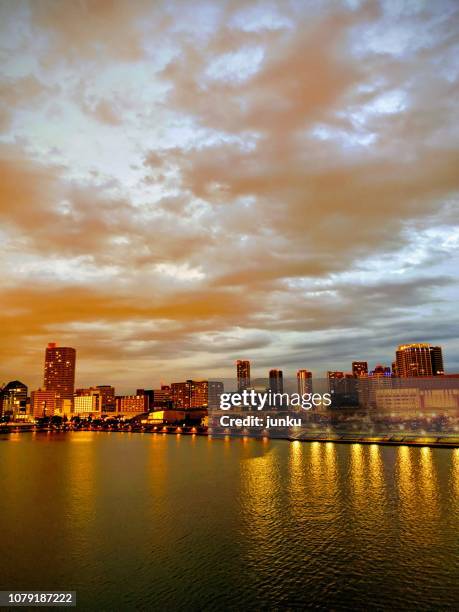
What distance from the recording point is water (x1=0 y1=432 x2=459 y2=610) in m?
23.2

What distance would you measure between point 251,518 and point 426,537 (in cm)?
1345

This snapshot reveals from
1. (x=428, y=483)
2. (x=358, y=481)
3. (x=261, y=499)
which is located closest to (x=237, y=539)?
(x=261, y=499)

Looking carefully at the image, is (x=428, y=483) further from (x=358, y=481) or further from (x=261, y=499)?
(x=261, y=499)

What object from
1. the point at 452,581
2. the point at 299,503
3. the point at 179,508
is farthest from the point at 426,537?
the point at 179,508

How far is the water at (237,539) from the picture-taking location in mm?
23188

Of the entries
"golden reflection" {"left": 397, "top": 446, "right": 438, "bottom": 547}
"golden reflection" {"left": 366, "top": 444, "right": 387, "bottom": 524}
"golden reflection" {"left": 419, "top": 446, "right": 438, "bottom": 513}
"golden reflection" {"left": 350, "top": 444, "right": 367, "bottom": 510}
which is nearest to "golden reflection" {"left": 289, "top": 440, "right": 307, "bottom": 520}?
"golden reflection" {"left": 350, "top": 444, "right": 367, "bottom": 510}

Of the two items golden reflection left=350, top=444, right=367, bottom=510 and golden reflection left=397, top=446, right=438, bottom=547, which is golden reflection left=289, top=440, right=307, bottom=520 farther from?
golden reflection left=397, top=446, right=438, bottom=547

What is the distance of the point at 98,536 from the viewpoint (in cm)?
3266

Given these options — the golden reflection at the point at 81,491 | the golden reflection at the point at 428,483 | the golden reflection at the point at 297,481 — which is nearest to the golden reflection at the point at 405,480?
the golden reflection at the point at 428,483

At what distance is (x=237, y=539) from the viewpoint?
31.6 m

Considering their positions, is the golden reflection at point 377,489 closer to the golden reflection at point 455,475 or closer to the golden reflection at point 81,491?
the golden reflection at point 455,475

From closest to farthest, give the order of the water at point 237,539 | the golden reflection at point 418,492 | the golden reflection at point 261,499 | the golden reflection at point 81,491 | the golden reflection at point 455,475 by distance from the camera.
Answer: the water at point 237,539
the golden reflection at point 261,499
the golden reflection at point 418,492
the golden reflection at point 81,491
the golden reflection at point 455,475

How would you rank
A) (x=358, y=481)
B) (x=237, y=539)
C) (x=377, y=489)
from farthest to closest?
(x=358, y=481) < (x=377, y=489) < (x=237, y=539)

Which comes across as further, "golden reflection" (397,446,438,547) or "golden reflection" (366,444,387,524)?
"golden reflection" (366,444,387,524)
